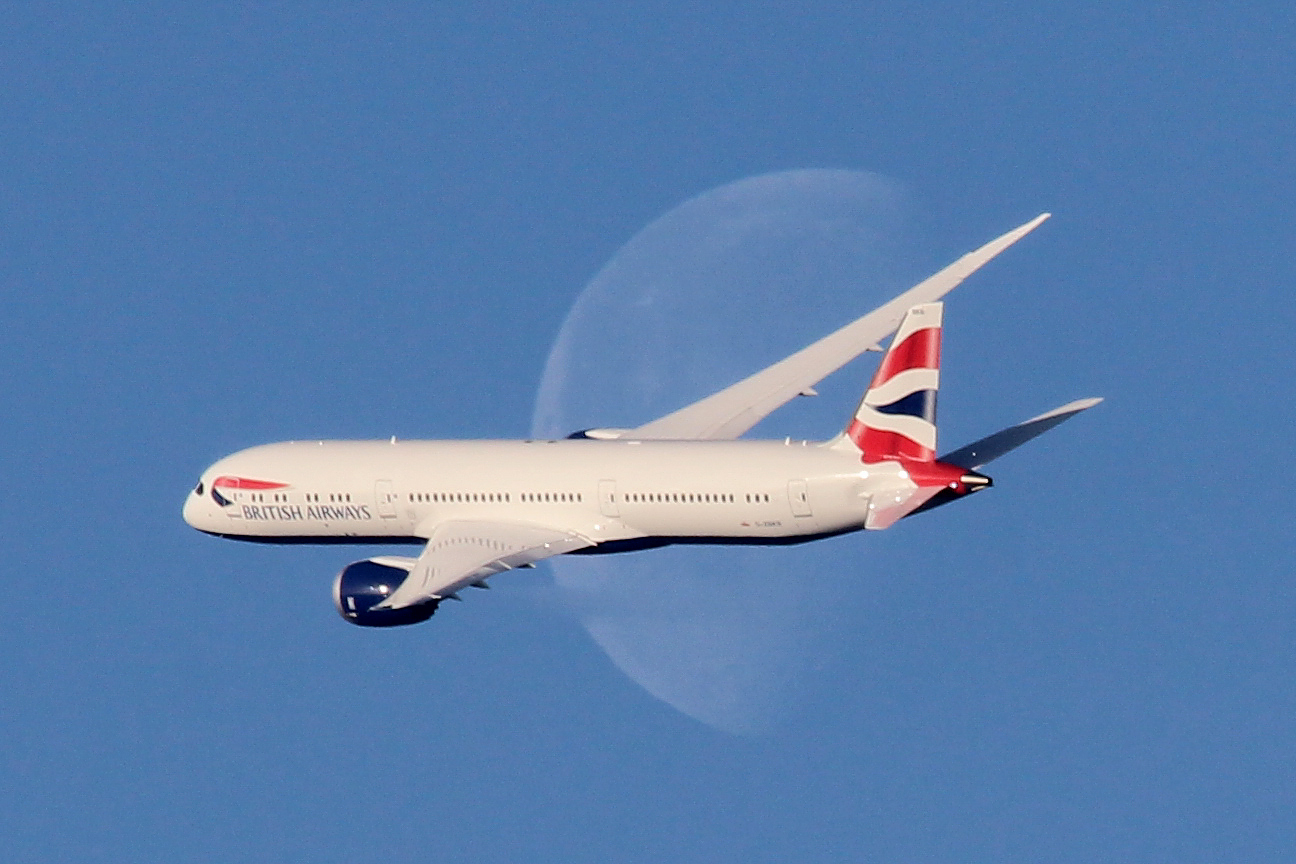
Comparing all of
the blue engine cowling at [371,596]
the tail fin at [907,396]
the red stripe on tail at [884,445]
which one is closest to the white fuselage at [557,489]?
the red stripe on tail at [884,445]

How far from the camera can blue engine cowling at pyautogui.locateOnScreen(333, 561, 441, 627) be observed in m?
89.6

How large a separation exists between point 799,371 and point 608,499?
12.1m

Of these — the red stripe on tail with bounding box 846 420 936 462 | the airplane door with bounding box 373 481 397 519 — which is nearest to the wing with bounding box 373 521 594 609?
the airplane door with bounding box 373 481 397 519

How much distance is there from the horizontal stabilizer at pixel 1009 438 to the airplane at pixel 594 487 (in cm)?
6

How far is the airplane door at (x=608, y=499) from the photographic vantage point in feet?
305

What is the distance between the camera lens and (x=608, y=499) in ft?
305

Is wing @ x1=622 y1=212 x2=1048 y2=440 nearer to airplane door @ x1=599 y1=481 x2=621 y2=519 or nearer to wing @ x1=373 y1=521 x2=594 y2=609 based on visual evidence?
airplane door @ x1=599 y1=481 x2=621 y2=519

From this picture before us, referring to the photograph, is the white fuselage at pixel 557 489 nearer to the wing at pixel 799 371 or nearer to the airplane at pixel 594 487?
the airplane at pixel 594 487

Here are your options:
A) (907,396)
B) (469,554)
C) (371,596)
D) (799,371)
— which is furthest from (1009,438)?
(371,596)

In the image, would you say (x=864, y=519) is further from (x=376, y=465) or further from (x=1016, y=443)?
(x=376, y=465)

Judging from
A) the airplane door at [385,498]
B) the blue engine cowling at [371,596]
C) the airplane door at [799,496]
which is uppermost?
the airplane door at [385,498]

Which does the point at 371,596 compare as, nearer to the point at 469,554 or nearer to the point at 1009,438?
the point at 469,554

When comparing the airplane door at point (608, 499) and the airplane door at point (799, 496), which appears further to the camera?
the airplane door at point (608, 499)

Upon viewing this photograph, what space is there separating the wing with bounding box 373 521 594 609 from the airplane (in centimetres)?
7
